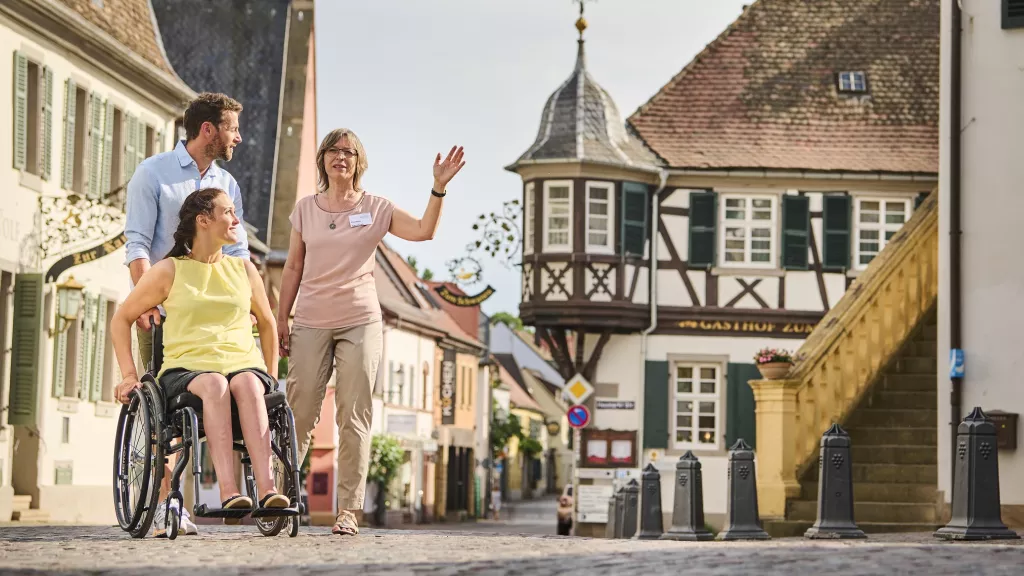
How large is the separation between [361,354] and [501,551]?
1342 mm

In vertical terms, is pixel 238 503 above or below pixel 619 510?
above

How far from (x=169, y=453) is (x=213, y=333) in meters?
0.58

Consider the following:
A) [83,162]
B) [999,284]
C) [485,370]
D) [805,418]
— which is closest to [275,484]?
[999,284]

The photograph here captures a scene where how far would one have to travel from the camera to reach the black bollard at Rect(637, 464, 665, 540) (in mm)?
20625

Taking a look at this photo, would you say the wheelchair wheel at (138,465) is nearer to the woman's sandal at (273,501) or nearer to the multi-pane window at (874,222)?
the woman's sandal at (273,501)

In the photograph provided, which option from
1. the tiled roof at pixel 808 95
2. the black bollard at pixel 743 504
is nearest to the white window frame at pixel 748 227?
the tiled roof at pixel 808 95

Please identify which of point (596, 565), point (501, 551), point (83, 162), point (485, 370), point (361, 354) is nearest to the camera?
point (596, 565)

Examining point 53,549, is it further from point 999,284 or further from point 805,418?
point 805,418

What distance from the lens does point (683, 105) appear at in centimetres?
3606

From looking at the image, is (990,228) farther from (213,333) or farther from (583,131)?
(583,131)

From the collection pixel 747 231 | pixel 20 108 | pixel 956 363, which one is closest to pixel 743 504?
pixel 956 363

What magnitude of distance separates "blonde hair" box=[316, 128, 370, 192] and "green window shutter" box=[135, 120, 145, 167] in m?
19.6

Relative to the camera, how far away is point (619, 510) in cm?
2636

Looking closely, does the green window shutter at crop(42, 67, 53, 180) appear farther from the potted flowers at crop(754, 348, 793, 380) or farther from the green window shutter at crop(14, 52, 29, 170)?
the potted flowers at crop(754, 348, 793, 380)
